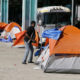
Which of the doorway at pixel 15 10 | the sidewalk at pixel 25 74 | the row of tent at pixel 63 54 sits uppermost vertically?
the doorway at pixel 15 10

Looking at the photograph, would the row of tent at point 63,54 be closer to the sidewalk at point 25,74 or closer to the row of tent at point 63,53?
the row of tent at point 63,53

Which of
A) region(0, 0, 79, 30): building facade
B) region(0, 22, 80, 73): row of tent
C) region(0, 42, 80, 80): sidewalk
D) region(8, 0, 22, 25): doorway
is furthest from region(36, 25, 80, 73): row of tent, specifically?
region(8, 0, 22, 25): doorway

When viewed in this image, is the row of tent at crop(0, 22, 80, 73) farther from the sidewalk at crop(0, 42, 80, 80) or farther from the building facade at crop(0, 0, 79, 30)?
the building facade at crop(0, 0, 79, 30)

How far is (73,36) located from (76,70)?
122 centimetres

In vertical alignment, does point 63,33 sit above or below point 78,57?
above

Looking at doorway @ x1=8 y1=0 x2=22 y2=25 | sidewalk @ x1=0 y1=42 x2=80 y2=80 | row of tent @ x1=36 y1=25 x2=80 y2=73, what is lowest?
→ sidewalk @ x1=0 y1=42 x2=80 y2=80

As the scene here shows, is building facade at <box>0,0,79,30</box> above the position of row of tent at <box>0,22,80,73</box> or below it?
above

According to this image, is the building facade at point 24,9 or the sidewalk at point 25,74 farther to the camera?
the building facade at point 24,9

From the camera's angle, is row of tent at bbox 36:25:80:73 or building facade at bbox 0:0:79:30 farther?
building facade at bbox 0:0:79:30

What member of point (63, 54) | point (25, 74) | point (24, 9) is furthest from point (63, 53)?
point (24, 9)

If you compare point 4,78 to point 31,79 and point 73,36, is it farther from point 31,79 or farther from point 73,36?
point 73,36

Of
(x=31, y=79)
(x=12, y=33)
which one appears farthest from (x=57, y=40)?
(x=12, y=33)

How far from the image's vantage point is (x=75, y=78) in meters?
9.41

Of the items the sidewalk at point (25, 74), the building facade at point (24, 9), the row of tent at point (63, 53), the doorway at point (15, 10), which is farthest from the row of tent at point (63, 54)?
the doorway at point (15, 10)
